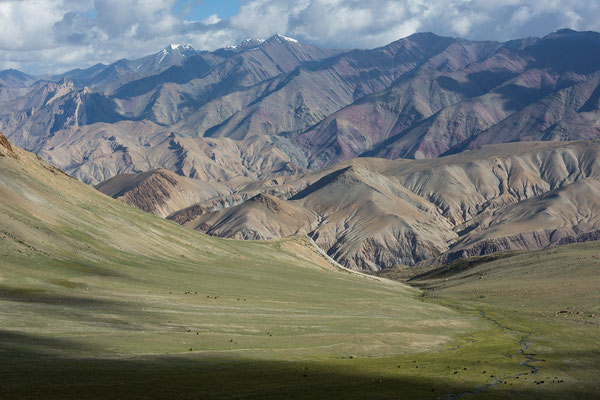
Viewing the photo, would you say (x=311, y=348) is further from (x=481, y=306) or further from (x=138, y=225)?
(x=138, y=225)

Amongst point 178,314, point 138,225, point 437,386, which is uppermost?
point 138,225

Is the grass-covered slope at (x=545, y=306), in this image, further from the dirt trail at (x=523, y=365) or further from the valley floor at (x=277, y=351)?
the valley floor at (x=277, y=351)

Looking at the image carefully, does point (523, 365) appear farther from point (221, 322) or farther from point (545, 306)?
point (545, 306)

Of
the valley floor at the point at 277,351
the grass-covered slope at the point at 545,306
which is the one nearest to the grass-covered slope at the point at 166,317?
the valley floor at the point at 277,351

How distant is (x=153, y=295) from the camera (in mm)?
90625

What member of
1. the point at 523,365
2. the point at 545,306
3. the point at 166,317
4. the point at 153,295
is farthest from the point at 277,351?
the point at 545,306

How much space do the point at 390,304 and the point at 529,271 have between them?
5407cm

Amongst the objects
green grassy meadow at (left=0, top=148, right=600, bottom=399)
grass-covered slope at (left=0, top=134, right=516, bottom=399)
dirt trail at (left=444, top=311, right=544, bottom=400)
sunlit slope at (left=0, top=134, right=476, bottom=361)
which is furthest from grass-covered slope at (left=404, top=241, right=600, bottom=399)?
sunlit slope at (left=0, top=134, right=476, bottom=361)

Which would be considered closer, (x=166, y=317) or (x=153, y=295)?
(x=166, y=317)

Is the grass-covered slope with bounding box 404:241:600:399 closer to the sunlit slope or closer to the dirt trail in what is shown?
the dirt trail

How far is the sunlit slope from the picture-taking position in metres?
62.8

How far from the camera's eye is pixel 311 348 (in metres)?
65.8

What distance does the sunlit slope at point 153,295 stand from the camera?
6275 centimetres

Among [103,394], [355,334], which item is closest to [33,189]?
[355,334]
